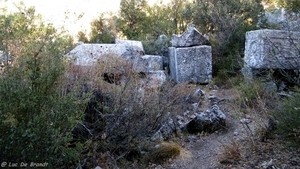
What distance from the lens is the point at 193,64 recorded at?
8.55m

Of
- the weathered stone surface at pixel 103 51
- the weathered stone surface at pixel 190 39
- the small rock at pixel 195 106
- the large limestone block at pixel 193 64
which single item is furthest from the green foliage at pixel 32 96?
the weathered stone surface at pixel 190 39

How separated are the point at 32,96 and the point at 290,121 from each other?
2.65m

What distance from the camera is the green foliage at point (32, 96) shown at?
2.39m

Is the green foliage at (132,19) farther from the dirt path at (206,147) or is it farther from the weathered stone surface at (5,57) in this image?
the weathered stone surface at (5,57)

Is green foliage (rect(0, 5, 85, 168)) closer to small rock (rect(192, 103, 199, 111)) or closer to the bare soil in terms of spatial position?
the bare soil

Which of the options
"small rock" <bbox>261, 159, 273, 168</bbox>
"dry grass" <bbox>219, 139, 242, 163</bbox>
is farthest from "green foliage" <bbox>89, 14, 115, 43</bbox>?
"small rock" <bbox>261, 159, 273, 168</bbox>

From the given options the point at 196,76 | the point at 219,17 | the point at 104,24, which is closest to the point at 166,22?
the point at 104,24

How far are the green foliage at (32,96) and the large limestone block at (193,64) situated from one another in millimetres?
5856

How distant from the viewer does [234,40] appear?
9258 millimetres

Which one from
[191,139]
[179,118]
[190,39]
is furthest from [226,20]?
[191,139]

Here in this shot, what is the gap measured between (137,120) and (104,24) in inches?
348

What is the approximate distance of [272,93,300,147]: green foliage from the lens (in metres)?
3.49

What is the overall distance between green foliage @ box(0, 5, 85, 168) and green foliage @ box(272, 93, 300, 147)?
2.25 m

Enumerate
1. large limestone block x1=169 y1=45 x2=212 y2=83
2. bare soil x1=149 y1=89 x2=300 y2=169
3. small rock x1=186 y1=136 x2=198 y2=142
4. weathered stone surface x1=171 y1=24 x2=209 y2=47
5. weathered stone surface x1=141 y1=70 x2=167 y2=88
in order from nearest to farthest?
bare soil x1=149 y1=89 x2=300 y2=169
small rock x1=186 y1=136 x2=198 y2=142
weathered stone surface x1=141 y1=70 x2=167 y2=88
large limestone block x1=169 y1=45 x2=212 y2=83
weathered stone surface x1=171 y1=24 x2=209 y2=47
